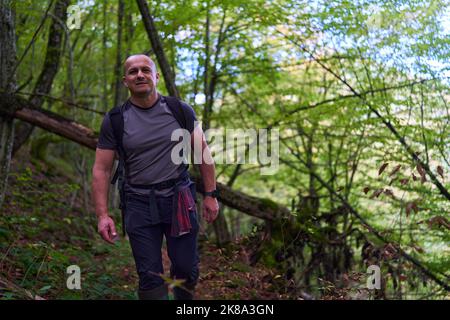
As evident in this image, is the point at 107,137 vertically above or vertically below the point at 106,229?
above

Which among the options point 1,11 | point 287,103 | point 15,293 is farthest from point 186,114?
point 287,103

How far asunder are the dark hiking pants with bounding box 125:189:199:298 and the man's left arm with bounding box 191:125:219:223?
0.19 meters

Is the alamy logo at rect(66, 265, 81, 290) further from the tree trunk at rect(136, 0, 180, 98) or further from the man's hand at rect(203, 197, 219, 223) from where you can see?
the tree trunk at rect(136, 0, 180, 98)

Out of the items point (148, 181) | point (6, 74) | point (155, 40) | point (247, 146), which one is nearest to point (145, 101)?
point (148, 181)

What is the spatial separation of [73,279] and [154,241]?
2072 mm

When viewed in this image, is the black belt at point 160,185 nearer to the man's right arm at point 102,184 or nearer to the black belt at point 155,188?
the black belt at point 155,188

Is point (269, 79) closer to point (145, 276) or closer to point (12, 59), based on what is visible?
point (12, 59)

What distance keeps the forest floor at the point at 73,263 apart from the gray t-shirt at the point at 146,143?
1.30 meters

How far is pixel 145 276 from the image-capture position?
3.47 m

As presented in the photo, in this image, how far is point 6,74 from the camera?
6.07 meters

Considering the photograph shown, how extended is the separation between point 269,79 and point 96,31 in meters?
3.66

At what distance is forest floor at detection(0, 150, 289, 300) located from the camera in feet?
15.4

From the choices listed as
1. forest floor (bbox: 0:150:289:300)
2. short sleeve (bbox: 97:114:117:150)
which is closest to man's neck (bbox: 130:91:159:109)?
short sleeve (bbox: 97:114:117:150)

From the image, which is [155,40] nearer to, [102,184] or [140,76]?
[140,76]
